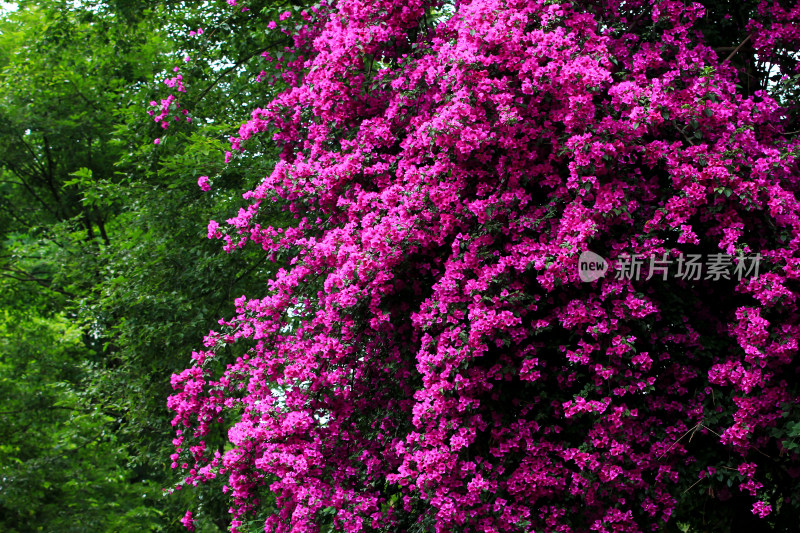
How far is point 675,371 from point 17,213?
48.4ft

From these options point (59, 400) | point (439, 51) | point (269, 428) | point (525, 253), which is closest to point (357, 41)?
point (439, 51)

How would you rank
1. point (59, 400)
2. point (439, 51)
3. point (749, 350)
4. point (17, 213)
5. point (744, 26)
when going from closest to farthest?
point (749, 350)
point (439, 51)
point (744, 26)
point (59, 400)
point (17, 213)

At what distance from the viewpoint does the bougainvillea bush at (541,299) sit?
17.9 feet

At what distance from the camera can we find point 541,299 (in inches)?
225

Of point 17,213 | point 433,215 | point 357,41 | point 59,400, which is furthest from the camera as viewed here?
point 17,213

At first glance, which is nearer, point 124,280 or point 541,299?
point 541,299

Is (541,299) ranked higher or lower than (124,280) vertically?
lower

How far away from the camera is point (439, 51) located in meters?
6.27

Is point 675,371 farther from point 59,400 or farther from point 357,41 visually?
point 59,400

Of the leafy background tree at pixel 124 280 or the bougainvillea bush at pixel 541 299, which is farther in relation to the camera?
the leafy background tree at pixel 124 280

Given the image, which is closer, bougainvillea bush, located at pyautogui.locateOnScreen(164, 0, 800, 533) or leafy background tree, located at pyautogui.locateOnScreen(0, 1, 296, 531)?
bougainvillea bush, located at pyautogui.locateOnScreen(164, 0, 800, 533)

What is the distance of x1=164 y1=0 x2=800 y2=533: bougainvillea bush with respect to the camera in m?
5.45

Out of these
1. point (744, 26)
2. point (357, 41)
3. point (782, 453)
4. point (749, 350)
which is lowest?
point (782, 453)

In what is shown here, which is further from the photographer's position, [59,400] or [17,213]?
[17,213]
